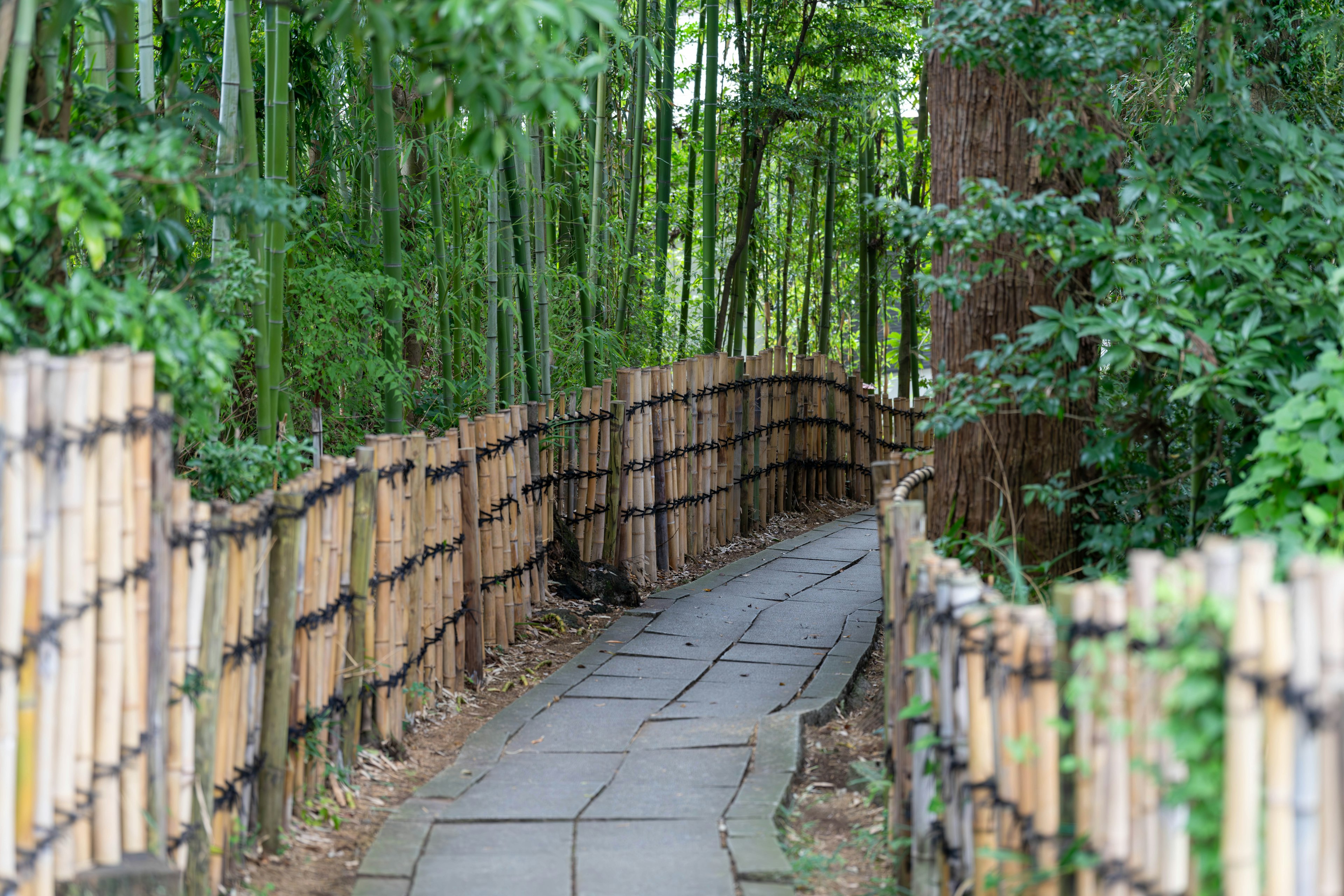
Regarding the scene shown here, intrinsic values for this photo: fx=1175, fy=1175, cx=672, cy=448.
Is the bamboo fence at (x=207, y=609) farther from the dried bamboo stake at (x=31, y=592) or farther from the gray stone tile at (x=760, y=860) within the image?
the gray stone tile at (x=760, y=860)

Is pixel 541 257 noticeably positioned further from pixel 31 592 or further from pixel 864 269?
pixel 864 269

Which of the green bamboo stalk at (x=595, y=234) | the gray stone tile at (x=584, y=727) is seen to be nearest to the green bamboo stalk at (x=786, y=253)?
the green bamboo stalk at (x=595, y=234)

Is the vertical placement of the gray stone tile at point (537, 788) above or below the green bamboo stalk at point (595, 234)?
below

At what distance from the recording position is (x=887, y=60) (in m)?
9.70

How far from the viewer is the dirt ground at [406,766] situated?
294cm

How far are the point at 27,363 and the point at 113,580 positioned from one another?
467mm

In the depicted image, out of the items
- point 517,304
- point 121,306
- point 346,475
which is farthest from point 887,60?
point 121,306

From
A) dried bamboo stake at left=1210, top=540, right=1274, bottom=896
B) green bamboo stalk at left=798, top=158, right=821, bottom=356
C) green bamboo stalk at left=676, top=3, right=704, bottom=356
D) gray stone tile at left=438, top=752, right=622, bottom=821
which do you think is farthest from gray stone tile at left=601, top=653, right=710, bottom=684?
green bamboo stalk at left=798, top=158, right=821, bottom=356

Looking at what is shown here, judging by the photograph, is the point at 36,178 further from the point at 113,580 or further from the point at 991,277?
the point at 991,277

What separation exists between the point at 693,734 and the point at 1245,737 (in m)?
2.69

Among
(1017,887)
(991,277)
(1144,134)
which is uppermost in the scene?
(1144,134)

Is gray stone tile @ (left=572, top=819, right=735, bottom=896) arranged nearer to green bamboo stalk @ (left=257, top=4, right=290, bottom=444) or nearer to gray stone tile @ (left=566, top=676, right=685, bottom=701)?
gray stone tile @ (left=566, top=676, right=685, bottom=701)

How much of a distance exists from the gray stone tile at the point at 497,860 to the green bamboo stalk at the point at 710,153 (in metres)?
4.35

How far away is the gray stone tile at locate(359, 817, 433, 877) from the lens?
2951mm
